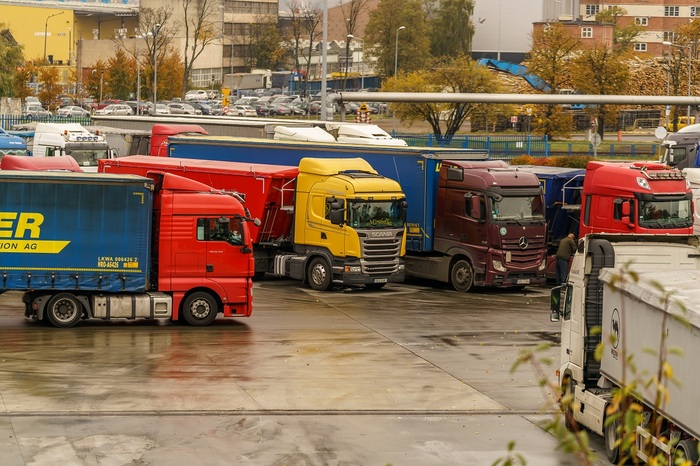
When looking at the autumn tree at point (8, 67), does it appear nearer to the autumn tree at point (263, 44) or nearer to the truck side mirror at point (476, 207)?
the autumn tree at point (263, 44)

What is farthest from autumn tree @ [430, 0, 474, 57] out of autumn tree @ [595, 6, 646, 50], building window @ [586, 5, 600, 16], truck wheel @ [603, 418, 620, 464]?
truck wheel @ [603, 418, 620, 464]

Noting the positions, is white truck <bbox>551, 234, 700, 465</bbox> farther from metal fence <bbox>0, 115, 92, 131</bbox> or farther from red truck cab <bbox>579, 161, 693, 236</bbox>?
metal fence <bbox>0, 115, 92, 131</bbox>

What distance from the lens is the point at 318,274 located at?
29531 millimetres

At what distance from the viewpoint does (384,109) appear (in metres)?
109

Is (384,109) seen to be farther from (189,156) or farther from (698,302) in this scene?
(698,302)

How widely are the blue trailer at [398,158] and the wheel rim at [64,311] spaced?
1094 centimetres

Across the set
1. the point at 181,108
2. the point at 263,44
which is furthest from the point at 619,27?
the point at 181,108

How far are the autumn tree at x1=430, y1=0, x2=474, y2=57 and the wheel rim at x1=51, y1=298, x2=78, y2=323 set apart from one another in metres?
102

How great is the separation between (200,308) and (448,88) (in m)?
58.9

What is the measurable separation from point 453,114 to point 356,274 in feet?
145

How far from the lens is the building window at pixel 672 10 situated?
132 m

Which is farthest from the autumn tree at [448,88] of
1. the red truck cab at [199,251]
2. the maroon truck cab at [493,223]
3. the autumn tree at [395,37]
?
the red truck cab at [199,251]

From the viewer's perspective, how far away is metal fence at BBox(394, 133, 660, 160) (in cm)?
6159

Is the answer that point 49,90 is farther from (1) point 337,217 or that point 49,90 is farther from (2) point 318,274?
(1) point 337,217
